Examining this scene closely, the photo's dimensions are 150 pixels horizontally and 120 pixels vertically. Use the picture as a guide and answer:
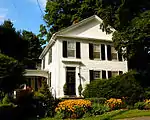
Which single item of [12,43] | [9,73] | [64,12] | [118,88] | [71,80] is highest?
[64,12]

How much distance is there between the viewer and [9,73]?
18453 millimetres

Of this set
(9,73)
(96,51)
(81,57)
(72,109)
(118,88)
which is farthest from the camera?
(96,51)

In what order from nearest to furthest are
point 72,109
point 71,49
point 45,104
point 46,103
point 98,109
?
point 72,109
point 98,109
point 46,103
point 45,104
point 71,49

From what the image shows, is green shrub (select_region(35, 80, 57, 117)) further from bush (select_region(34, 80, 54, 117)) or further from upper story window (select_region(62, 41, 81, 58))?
upper story window (select_region(62, 41, 81, 58))

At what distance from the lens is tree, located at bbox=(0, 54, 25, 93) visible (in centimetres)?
1806

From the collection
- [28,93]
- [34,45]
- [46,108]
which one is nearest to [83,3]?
[34,45]

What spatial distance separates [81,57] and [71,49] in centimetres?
129

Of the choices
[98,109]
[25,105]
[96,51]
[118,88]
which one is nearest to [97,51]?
[96,51]

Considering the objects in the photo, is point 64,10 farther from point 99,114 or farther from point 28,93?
point 99,114

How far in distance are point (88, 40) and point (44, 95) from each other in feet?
31.9

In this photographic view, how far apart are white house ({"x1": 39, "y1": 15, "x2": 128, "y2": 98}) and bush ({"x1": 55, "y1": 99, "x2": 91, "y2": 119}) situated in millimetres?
7644

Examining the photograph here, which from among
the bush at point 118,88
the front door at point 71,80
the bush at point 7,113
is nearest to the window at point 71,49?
the front door at point 71,80

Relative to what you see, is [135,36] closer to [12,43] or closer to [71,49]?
[71,49]

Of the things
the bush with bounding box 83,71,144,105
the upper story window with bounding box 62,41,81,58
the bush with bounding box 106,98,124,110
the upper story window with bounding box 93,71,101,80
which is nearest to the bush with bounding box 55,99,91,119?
the bush with bounding box 106,98,124,110
